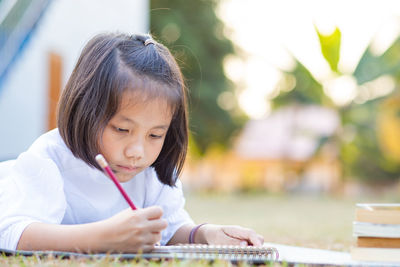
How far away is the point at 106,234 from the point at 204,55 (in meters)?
10.9

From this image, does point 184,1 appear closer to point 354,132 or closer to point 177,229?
point 354,132

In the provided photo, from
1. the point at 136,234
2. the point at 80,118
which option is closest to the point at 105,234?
the point at 136,234

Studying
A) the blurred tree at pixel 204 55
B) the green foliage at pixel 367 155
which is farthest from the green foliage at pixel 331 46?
the blurred tree at pixel 204 55

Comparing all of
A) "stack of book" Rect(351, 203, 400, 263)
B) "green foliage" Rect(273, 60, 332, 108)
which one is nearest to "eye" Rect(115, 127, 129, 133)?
"stack of book" Rect(351, 203, 400, 263)

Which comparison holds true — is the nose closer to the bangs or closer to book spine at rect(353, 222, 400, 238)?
the bangs

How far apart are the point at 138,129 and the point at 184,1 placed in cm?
1112

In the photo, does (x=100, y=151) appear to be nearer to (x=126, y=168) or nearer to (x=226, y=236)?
(x=126, y=168)

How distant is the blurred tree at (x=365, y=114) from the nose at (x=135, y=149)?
727 cm

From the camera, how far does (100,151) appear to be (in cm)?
144

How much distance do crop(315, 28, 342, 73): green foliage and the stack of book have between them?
726cm

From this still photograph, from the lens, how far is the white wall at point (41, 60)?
16.4ft

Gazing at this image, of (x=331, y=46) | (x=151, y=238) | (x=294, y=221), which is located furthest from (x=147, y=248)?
(x=331, y=46)

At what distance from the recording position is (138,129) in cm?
140

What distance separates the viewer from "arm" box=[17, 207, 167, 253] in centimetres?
116
